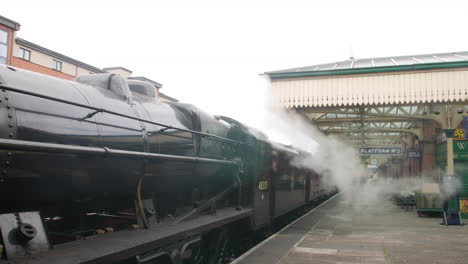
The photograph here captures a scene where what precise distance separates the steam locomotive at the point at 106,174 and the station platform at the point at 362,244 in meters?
1.01

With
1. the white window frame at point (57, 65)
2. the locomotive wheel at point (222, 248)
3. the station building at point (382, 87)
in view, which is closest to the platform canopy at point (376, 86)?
the station building at point (382, 87)

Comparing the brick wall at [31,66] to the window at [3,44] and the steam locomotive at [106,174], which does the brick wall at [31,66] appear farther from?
the steam locomotive at [106,174]

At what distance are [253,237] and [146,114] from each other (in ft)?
17.3

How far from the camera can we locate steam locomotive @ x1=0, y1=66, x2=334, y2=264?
2.96m

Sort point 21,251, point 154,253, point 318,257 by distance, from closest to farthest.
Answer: point 21,251, point 154,253, point 318,257

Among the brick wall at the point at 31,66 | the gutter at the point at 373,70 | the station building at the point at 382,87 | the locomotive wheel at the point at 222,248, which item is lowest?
the locomotive wheel at the point at 222,248

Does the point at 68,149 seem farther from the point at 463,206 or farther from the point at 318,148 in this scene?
the point at 318,148

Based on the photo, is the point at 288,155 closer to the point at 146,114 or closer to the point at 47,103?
the point at 146,114

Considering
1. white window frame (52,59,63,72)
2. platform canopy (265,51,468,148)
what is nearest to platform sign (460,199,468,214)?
platform canopy (265,51,468,148)

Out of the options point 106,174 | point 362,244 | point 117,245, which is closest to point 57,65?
point 362,244

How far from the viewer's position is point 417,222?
12.0 meters

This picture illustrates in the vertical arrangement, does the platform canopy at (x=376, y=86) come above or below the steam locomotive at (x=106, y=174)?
above

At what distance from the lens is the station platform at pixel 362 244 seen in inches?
264

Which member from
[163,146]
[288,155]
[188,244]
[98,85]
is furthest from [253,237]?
[98,85]
